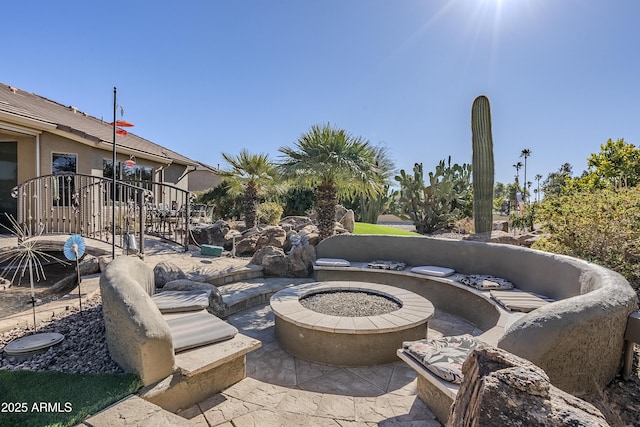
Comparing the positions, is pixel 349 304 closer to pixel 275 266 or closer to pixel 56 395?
pixel 275 266

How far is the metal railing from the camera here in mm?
7223

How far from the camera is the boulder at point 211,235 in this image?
34.6 feet

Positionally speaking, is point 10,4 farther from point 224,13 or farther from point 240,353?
point 240,353

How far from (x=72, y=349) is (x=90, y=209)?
22.6 feet

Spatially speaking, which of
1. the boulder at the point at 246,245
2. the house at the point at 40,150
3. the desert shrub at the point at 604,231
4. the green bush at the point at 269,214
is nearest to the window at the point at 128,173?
the house at the point at 40,150

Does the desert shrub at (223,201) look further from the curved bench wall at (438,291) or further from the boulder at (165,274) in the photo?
the boulder at (165,274)

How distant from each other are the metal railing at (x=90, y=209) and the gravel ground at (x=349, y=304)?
386cm

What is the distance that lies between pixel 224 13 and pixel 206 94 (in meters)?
4.25

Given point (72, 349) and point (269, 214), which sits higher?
point (269, 214)

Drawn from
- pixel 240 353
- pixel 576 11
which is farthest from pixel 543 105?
pixel 240 353

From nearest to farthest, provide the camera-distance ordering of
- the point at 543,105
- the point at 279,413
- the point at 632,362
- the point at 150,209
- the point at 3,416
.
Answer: the point at 3,416, the point at 279,413, the point at 632,362, the point at 543,105, the point at 150,209

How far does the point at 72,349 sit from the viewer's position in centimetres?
324

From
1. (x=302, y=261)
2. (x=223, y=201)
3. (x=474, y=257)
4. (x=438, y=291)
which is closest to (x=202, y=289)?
(x=302, y=261)

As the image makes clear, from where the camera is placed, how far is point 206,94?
12836mm
